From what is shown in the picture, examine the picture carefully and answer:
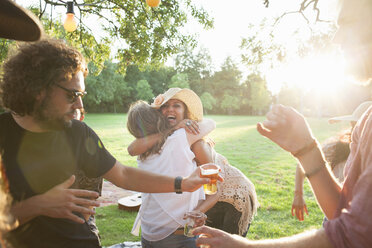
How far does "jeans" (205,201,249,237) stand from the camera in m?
3.23

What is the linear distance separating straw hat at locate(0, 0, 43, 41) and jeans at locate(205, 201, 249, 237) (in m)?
2.82

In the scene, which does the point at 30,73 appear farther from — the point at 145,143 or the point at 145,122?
the point at 145,122

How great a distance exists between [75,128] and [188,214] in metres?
1.31

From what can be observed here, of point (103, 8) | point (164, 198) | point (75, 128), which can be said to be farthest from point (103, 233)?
point (103, 8)

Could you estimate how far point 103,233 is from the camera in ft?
17.6

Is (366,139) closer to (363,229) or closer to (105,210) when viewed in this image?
(363,229)

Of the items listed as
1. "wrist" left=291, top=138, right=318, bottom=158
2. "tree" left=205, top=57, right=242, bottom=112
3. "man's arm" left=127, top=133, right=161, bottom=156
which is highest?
"tree" left=205, top=57, right=242, bottom=112

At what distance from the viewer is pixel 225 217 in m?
3.29

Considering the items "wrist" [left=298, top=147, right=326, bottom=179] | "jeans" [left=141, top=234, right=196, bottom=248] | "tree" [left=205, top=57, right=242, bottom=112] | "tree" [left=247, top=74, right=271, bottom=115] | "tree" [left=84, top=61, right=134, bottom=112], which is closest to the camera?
"wrist" [left=298, top=147, right=326, bottom=179]

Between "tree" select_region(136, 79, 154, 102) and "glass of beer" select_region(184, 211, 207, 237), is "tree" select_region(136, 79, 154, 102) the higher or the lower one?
the higher one

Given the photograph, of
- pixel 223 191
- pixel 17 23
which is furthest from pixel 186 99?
pixel 17 23

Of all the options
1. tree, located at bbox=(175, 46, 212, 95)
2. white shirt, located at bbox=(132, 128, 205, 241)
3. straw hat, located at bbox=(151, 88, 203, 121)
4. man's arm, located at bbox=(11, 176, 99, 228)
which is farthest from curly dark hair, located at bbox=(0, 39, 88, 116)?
tree, located at bbox=(175, 46, 212, 95)

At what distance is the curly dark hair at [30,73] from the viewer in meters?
1.90

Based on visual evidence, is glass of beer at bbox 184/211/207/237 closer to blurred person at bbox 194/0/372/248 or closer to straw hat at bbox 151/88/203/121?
blurred person at bbox 194/0/372/248
